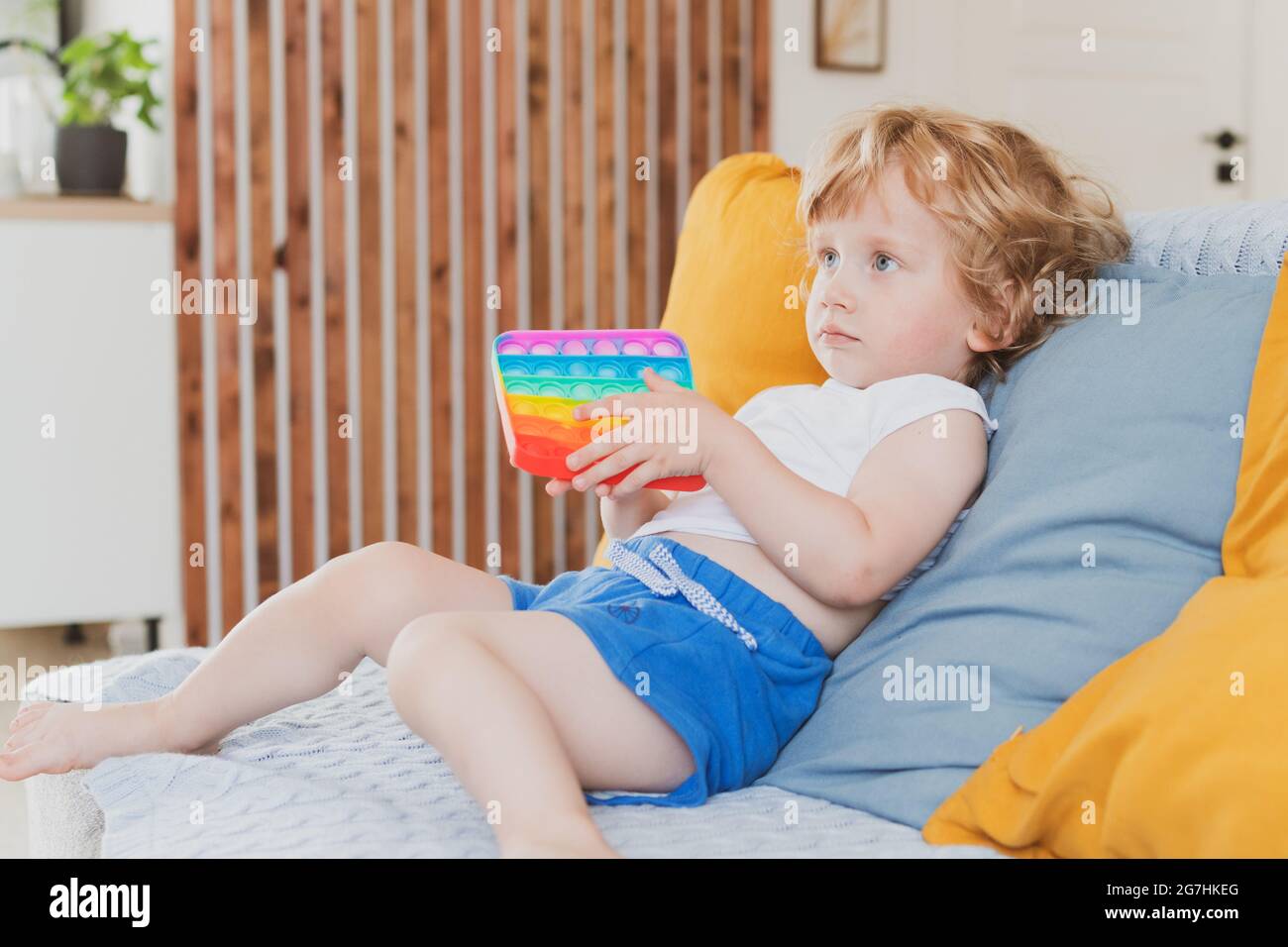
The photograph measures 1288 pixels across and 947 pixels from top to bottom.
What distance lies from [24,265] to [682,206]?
1347 millimetres

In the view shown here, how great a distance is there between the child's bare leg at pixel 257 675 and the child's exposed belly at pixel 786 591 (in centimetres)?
23

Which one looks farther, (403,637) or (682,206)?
(682,206)

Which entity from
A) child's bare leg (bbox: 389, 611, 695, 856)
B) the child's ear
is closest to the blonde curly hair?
the child's ear

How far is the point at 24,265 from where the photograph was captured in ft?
8.30

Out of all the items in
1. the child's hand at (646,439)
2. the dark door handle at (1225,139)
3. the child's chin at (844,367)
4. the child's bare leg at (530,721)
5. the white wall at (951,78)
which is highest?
the white wall at (951,78)

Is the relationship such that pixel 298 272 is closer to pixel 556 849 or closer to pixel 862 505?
pixel 862 505

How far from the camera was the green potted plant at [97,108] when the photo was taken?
8.52 ft

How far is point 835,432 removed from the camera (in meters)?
1.11

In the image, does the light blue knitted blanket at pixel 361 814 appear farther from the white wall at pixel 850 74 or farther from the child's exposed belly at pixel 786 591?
the white wall at pixel 850 74

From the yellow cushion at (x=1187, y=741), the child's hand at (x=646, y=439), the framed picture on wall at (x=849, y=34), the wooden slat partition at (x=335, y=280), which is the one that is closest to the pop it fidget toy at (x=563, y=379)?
the child's hand at (x=646, y=439)

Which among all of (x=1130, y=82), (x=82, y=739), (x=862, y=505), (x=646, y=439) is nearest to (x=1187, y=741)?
(x=862, y=505)

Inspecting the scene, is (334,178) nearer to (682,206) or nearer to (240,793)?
(682,206)
